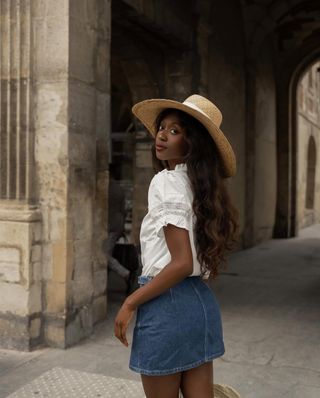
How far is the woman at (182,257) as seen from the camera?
70.2 inches

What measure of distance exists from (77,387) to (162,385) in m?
1.51

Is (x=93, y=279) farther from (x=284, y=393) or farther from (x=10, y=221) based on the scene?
(x=284, y=393)

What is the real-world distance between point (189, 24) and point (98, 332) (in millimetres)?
4513

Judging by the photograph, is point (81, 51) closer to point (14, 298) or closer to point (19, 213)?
point (19, 213)

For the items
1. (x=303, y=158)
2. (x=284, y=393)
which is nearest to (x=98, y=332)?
(x=284, y=393)

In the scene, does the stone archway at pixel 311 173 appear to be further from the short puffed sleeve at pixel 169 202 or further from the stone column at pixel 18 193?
the short puffed sleeve at pixel 169 202

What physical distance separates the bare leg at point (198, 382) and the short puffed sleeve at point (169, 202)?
19.9 inches

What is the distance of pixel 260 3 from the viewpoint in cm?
986

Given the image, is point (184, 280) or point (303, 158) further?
point (303, 158)

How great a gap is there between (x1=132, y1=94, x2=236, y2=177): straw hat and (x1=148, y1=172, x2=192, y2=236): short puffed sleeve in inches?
8.2

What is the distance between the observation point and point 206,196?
1848mm

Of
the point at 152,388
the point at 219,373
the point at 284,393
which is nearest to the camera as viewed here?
the point at 152,388

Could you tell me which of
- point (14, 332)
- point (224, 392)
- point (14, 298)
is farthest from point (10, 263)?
point (224, 392)

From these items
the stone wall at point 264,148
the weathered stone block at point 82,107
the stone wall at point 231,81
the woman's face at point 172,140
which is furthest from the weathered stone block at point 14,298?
the stone wall at point 264,148
